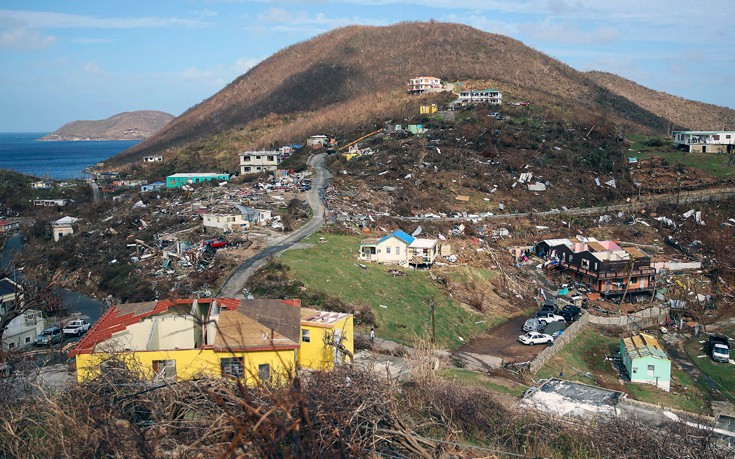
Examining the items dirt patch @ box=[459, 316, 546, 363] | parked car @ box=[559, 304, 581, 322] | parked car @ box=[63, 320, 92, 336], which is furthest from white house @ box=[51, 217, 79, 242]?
parked car @ box=[559, 304, 581, 322]

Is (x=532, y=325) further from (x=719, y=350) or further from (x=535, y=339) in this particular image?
(x=719, y=350)

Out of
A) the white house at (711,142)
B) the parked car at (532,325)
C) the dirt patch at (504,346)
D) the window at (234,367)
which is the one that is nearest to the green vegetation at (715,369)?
the parked car at (532,325)

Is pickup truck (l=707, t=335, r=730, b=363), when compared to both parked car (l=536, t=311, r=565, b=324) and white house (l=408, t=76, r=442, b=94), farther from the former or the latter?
white house (l=408, t=76, r=442, b=94)

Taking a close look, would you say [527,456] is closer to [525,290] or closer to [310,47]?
[525,290]

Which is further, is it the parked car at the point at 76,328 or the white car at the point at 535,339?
the white car at the point at 535,339

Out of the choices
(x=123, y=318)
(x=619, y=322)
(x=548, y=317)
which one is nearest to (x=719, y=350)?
(x=619, y=322)

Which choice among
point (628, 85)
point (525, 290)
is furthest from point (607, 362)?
point (628, 85)

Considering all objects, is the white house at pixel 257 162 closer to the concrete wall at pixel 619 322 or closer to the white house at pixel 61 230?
the white house at pixel 61 230
